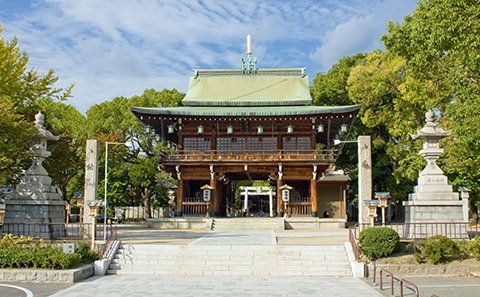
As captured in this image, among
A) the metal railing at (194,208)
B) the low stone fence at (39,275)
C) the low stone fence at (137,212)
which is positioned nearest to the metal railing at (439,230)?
the low stone fence at (39,275)

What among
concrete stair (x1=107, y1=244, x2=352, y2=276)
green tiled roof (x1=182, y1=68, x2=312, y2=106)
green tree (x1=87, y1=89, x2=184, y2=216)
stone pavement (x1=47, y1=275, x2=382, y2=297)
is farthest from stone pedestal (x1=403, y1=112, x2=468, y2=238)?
green tree (x1=87, y1=89, x2=184, y2=216)

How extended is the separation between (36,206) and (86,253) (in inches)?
208

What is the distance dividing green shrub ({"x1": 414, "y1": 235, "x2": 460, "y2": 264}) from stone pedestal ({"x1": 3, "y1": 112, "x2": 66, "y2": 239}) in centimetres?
1555

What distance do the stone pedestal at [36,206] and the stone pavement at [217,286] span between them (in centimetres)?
597

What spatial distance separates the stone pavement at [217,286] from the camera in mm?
13242

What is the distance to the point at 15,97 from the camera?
67.6ft

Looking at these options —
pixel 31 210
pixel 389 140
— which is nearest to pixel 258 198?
→ pixel 389 140

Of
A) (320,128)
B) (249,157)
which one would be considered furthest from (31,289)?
(320,128)

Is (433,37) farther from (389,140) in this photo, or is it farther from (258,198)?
(258,198)

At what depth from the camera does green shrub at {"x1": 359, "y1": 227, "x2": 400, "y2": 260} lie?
54.9 ft

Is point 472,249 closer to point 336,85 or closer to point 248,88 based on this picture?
point 248,88

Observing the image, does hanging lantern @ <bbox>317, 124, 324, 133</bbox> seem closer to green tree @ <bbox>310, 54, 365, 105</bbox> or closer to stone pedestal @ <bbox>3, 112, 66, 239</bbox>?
green tree @ <bbox>310, 54, 365, 105</bbox>

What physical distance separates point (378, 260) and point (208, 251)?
6.67 meters

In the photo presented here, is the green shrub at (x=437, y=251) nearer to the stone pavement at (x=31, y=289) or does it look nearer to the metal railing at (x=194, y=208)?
the stone pavement at (x=31, y=289)
